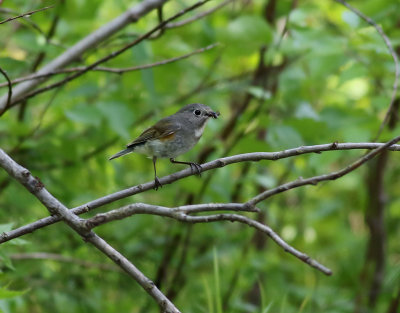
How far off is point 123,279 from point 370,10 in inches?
118

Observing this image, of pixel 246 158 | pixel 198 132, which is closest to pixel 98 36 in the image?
pixel 198 132

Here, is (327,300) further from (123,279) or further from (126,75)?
(126,75)

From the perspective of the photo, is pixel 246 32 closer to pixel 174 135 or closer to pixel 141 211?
pixel 174 135

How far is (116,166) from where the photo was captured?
14.5 ft

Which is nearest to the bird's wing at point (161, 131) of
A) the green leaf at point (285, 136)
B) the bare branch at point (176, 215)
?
the green leaf at point (285, 136)

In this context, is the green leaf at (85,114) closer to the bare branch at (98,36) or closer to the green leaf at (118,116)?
the green leaf at (118,116)

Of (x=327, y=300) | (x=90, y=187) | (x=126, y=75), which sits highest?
(x=126, y=75)

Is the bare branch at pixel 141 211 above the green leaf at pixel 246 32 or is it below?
below

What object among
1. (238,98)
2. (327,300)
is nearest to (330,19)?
(238,98)

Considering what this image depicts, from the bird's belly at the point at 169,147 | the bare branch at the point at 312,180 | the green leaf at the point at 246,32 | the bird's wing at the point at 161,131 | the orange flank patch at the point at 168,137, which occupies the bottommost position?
the bare branch at the point at 312,180

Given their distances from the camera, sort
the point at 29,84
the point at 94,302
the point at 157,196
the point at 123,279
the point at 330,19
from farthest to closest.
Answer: the point at 330,19 → the point at 157,196 → the point at 123,279 → the point at 94,302 → the point at 29,84

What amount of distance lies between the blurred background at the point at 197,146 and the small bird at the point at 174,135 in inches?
6.2

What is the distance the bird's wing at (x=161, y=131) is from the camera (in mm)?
3838

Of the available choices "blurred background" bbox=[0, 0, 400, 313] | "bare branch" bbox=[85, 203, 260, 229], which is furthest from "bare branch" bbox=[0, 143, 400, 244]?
"blurred background" bbox=[0, 0, 400, 313]
